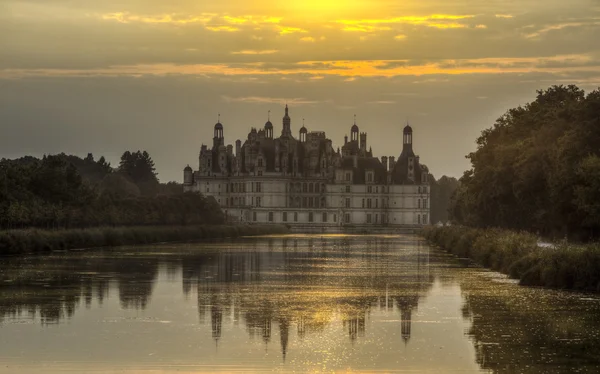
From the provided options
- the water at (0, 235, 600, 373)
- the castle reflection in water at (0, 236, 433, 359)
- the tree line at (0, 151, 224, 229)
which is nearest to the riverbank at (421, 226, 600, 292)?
the water at (0, 235, 600, 373)

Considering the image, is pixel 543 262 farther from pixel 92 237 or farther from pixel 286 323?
pixel 92 237

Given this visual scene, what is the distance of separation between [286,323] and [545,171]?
33.6 metres

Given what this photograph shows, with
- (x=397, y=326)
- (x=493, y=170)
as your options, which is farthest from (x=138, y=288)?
(x=493, y=170)

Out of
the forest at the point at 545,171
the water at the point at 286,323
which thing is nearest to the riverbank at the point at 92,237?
the water at the point at 286,323

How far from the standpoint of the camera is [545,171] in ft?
204

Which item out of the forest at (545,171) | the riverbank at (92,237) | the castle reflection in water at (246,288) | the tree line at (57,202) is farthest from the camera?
the tree line at (57,202)

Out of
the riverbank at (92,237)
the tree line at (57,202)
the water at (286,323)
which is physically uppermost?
the tree line at (57,202)

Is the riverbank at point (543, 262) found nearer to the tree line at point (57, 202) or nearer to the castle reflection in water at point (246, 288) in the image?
the castle reflection in water at point (246, 288)

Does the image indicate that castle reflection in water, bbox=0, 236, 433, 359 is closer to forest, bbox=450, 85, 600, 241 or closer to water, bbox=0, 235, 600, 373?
water, bbox=0, 235, 600, 373

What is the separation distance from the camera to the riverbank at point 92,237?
65875 millimetres

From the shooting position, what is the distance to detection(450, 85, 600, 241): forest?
176 ft

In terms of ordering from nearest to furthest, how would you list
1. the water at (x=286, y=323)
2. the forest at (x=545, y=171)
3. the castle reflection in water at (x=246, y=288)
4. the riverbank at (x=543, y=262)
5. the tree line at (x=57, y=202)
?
the water at (x=286, y=323), the castle reflection in water at (x=246, y=288), the riverbank at (x=543, y=262), the forest at (x=545, y=171), the tree line at (x=57, y=202)

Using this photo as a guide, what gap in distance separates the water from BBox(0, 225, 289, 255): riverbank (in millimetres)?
14995

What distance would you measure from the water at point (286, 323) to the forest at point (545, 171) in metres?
5.63
